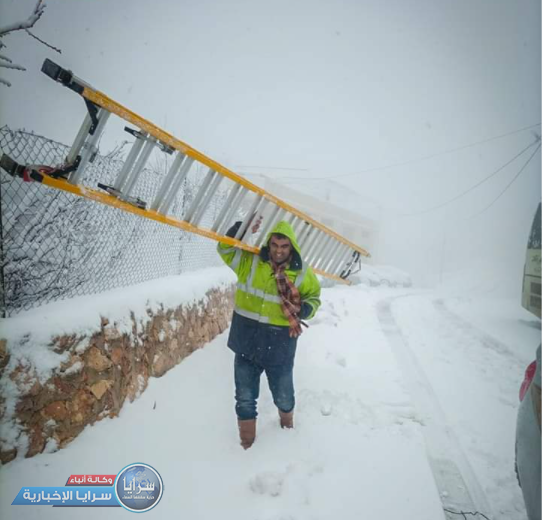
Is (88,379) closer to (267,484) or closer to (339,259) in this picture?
(267,484)

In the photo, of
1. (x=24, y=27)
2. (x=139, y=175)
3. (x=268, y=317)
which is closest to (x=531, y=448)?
(x=268, y=317)

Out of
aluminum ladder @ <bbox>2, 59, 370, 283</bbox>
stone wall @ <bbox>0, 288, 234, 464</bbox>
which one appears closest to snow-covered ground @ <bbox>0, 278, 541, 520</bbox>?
stone wall @ <bbox>0, 288, 234, 464</bbox>

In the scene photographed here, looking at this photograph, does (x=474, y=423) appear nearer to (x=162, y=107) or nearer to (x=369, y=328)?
(x=369, y=328)

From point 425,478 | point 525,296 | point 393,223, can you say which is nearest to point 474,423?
point 425,478

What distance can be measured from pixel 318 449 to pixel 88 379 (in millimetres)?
2132

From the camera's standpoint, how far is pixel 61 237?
2646mm

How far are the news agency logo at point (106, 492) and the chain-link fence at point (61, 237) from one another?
1.24 meters

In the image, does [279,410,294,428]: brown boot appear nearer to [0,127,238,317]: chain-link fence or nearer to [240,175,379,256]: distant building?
[0,127,238,317]: chain-link fence

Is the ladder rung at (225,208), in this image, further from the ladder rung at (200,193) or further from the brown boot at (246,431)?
the brown boot at (246,431)

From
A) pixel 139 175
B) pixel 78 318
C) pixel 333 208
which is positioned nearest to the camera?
pixel 139 175

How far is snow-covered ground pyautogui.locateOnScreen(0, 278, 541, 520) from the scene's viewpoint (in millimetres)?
2008

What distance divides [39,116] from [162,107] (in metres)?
6.59

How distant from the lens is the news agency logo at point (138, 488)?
1871 mm

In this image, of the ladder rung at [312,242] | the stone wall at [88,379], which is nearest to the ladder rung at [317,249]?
the ladder rung at [312,242]
